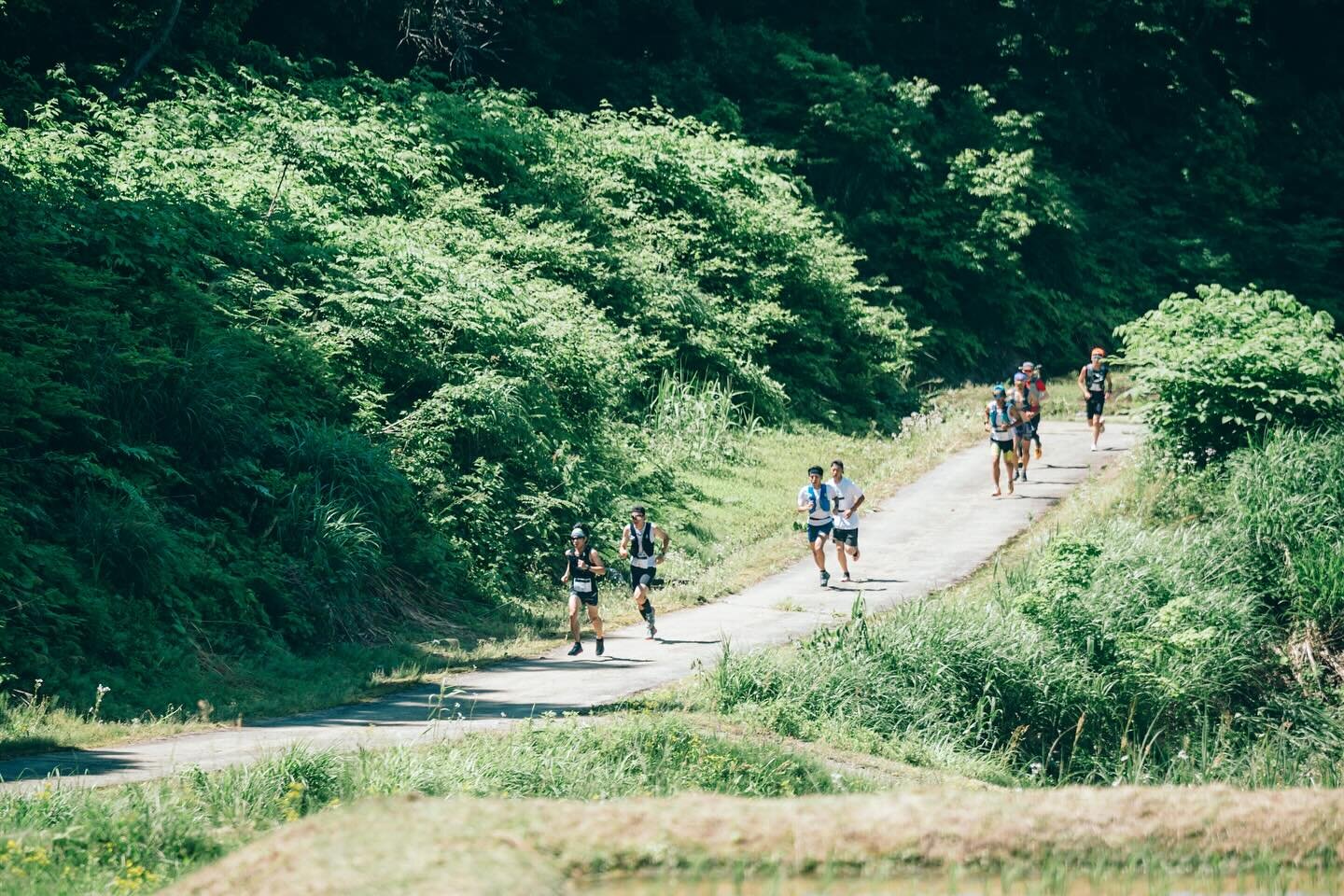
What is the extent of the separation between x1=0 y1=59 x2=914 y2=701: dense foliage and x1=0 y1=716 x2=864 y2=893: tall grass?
372cm

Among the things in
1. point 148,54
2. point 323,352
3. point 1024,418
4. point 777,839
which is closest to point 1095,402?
point 1024,418

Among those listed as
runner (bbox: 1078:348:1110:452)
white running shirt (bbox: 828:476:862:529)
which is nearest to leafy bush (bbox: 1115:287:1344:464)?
runner (bbox: 1078:348:1110:452)

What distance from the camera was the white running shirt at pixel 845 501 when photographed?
19438mm

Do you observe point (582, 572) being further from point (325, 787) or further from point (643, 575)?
point (325, 787)

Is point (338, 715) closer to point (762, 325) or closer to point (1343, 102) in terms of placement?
point (762, 325)

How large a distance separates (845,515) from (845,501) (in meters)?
0.20

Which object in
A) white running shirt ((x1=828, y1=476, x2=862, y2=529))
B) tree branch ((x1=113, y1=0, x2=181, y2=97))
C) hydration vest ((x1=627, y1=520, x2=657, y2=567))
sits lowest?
hydration vest ((x1=627, y1=520, x2=657, y2=567))

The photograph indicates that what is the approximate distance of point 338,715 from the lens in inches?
517

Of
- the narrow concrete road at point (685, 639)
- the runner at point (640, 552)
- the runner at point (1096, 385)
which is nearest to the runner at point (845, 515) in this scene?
the narrow concrete road at point (685, 639)

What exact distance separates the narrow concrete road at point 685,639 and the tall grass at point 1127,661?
4.34 feet

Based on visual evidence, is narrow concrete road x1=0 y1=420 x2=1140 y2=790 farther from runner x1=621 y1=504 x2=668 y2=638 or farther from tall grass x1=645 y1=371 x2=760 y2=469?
tall grass x1=645 y1=371 x2=760 y2=469

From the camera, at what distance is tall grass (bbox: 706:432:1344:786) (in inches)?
558

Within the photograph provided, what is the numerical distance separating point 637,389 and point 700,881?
67.4 feet

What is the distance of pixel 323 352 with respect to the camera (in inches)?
742
